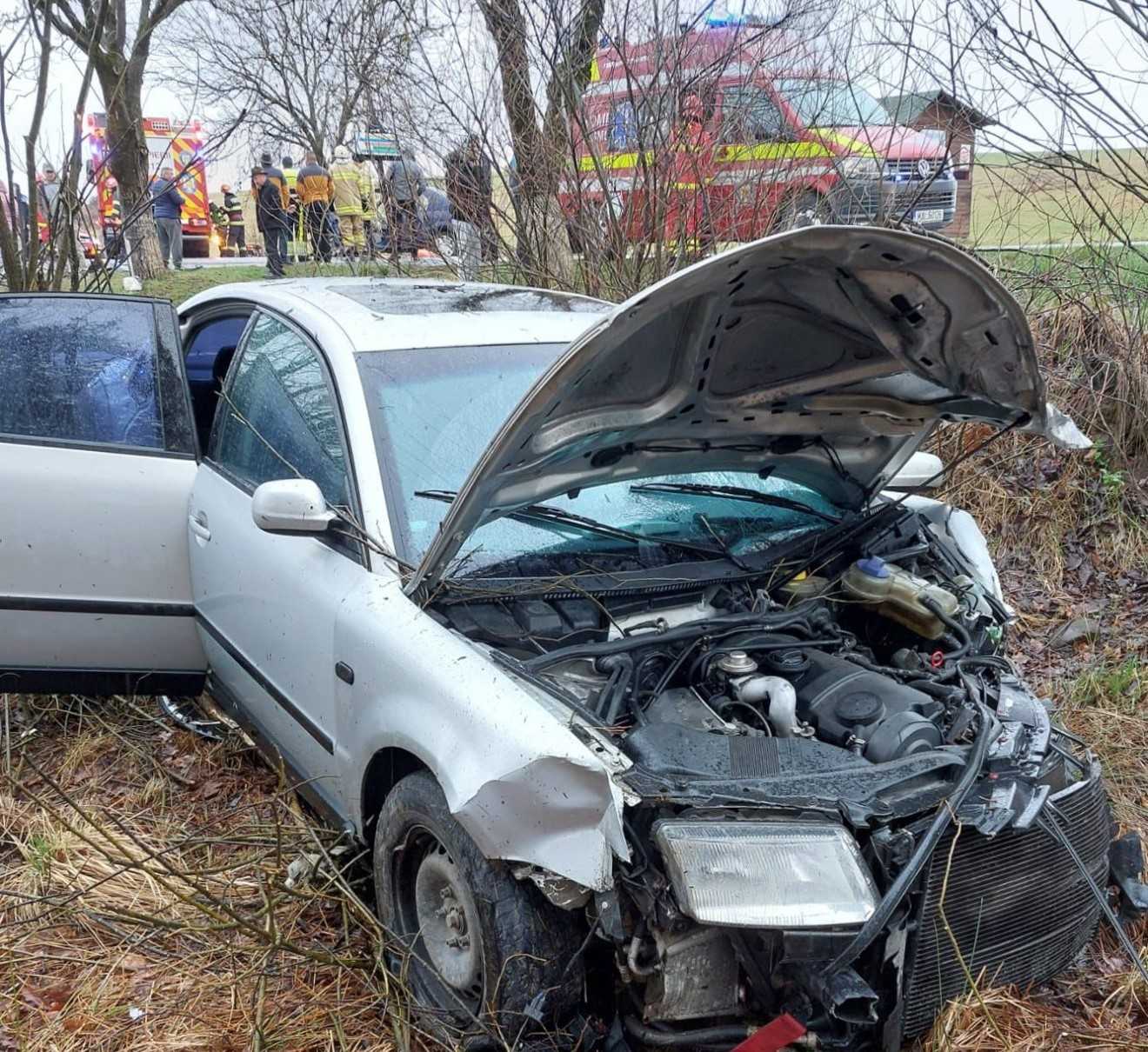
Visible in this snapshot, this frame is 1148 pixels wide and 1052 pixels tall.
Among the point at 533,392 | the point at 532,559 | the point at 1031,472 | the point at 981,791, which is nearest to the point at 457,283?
the point at 532,559

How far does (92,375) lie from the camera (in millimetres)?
3879

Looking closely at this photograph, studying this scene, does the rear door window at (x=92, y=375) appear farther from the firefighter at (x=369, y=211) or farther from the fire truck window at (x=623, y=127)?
the firefighter at (x=369, y=211)

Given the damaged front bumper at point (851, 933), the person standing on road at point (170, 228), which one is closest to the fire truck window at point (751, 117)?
the damaged front bumper at point (851, 933)

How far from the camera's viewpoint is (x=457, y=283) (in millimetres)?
4082

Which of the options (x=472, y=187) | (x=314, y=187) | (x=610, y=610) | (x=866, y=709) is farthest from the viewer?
(x=314, y=187)

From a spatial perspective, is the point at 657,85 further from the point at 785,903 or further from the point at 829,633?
the point at 785,903

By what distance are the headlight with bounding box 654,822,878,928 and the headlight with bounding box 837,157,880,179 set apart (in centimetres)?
526

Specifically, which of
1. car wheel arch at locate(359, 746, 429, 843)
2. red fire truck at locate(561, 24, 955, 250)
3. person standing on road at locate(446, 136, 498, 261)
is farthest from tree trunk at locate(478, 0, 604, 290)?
car wheel arch at locate(359, 746, 429, 843)

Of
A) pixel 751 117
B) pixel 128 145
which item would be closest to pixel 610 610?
pixel 751 117

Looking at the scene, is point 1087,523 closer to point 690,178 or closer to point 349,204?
point 690,178

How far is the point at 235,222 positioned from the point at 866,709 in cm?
1966

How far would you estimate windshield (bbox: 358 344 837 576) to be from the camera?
2910mm

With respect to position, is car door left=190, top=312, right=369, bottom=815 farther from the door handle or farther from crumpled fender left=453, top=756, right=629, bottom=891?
crumpled fender left=453, top=756, right=629, bottom=891

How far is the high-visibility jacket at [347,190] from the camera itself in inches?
325
